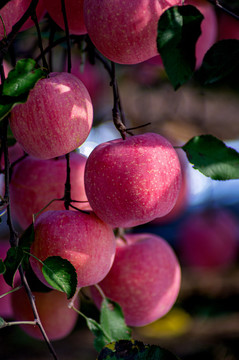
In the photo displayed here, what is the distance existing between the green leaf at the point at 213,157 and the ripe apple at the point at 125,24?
12 centimetres

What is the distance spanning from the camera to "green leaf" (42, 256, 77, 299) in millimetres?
509

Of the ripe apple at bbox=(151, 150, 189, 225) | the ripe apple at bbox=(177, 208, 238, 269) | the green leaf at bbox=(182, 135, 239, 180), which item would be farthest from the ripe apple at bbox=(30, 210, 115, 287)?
the ripe apple at bbox=(177, 208, 238, 269)

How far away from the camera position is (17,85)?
445mm

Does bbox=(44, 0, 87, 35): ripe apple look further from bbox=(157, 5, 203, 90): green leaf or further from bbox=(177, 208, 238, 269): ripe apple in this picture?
bbox=(177, 208, 238, 269): ripe apple

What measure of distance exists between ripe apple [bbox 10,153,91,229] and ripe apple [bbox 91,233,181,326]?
5.1 inches

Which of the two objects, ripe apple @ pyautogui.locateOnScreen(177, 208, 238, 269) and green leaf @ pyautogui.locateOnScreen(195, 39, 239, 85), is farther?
ripe apple @ pyautogui.locateOnScreen(177, 208, 238, 269)

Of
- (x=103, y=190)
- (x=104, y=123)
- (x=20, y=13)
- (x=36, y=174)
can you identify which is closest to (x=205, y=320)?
(x=104, y=123)

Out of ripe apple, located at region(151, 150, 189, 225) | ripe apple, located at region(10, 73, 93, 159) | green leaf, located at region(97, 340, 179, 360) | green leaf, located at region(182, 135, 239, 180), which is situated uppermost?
ripe apple, located at region(10, 73, 93, 159)

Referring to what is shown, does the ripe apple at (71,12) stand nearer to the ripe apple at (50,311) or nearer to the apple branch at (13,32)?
the apple branch at (13,32)

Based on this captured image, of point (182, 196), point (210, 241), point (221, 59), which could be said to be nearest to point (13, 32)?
point (221, 59)

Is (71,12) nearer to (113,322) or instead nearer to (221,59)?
(221,59)

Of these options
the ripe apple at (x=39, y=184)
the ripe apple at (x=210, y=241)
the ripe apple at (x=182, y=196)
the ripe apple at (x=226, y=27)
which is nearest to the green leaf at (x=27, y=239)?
the ripe apple at (x=39, y=184)

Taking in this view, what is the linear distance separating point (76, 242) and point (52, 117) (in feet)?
0.52

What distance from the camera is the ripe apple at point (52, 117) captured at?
1.67 ft
